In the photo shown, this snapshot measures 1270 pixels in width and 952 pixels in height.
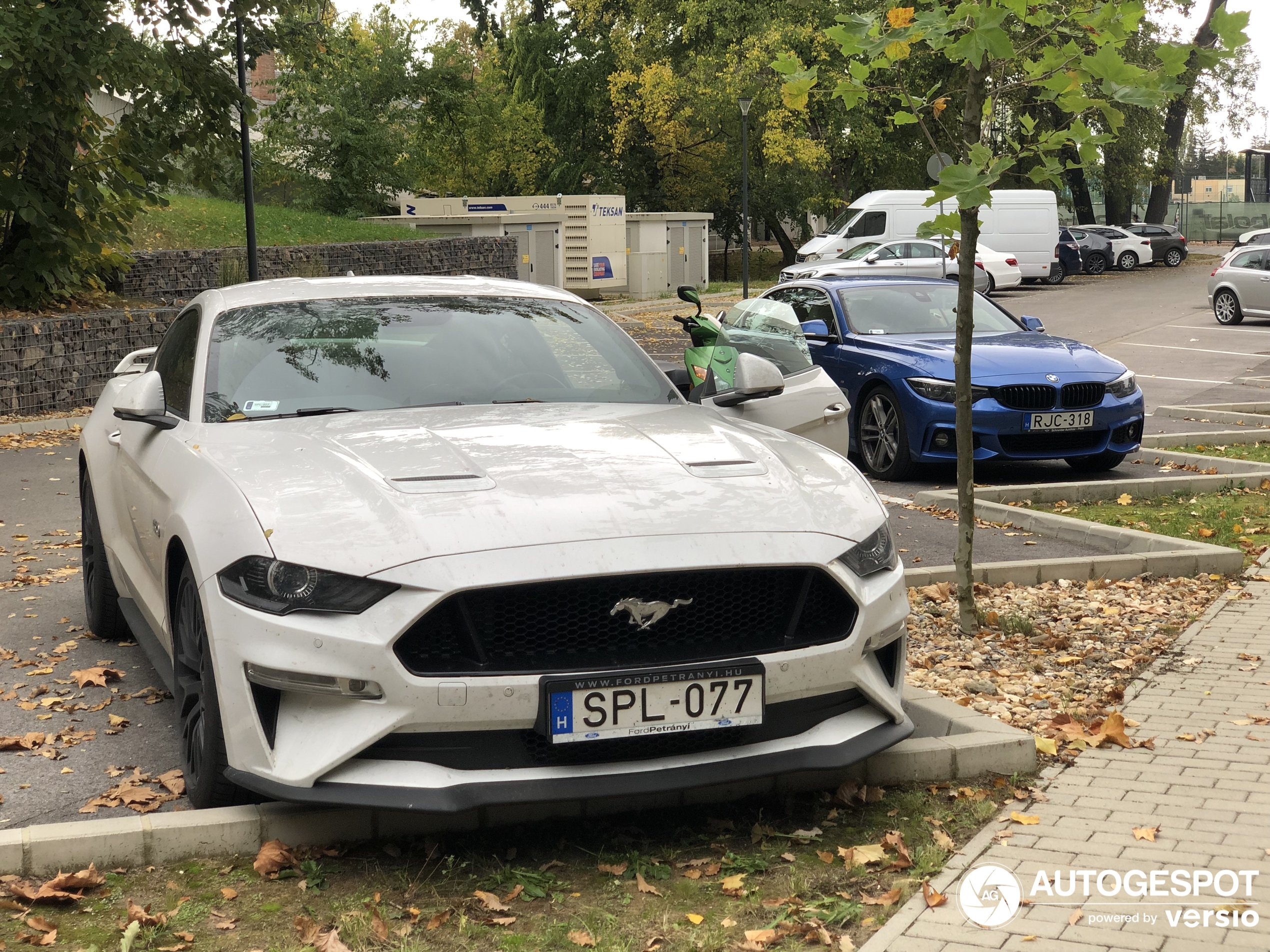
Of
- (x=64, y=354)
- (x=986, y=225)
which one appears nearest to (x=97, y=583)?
(x=64, y=354)

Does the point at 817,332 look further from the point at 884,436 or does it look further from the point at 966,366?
the point at 966,366

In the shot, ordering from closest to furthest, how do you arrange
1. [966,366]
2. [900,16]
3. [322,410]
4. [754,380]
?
[322,410], [754,380], [900,16], [966,366]

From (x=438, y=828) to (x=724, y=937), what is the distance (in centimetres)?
99

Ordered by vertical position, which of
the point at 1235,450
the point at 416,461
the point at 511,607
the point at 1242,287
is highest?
the point at 416,461

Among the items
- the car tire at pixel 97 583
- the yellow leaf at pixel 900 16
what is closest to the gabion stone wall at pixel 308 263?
the car tire at pixel 97 583

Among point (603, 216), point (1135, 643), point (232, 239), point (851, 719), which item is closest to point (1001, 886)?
point (851, 719)

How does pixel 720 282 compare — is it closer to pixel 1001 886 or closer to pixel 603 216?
pixel 603 216

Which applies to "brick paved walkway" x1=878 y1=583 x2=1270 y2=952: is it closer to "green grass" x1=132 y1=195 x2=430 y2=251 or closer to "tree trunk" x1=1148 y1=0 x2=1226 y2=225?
"green grass" x1=132 y1=195 x2=430 y2=251

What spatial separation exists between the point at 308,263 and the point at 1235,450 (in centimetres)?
1839

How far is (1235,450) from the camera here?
1231 centimetres

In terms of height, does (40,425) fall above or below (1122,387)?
below

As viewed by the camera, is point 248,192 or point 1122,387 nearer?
point 1122,387

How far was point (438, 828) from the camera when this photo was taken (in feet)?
13.6

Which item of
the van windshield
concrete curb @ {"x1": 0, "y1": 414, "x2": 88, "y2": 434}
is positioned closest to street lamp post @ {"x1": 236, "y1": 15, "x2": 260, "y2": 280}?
concrete curb @ {"x1": 0, "y1": 414, "x2": 88, "y2": 434}
